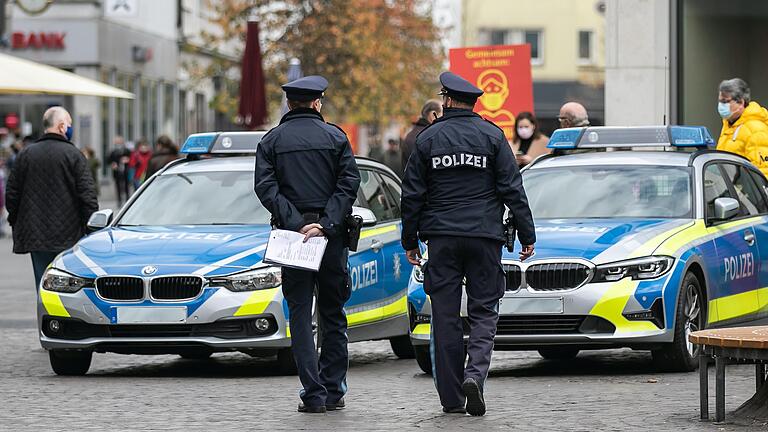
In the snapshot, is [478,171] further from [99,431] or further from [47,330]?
[47,330]

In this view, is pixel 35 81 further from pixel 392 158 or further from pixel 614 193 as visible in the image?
pixel 392 158

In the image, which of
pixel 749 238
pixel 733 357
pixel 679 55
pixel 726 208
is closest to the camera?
pixel 733 357

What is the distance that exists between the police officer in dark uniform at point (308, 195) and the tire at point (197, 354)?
78.8 inches

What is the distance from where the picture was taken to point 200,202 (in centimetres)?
1270

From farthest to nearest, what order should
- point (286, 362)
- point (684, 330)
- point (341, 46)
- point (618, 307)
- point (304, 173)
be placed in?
point (341, 46) < point (286, 362) < point (684, 330) < point (618, 307) < point (304, 173)

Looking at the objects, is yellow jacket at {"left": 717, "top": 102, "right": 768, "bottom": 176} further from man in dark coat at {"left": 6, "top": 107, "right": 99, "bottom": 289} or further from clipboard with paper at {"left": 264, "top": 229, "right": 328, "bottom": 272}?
clipboard with paper at {"left": 264, "top": 229, "right": 328, "bottom": 272}

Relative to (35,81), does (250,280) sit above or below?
below

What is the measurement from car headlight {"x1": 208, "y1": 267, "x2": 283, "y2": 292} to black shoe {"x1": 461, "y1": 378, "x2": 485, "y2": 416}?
2.47 m

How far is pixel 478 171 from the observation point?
9.24 metres

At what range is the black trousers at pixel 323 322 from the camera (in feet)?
31.1

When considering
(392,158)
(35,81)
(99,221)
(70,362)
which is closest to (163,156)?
(35,81)

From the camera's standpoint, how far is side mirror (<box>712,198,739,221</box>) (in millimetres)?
11805

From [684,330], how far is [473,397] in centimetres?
250

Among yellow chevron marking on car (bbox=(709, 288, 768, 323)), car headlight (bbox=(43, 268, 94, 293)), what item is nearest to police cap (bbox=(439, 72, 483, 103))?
yellow chevron marking on car (bbox=(709, 288, 768, 323))
